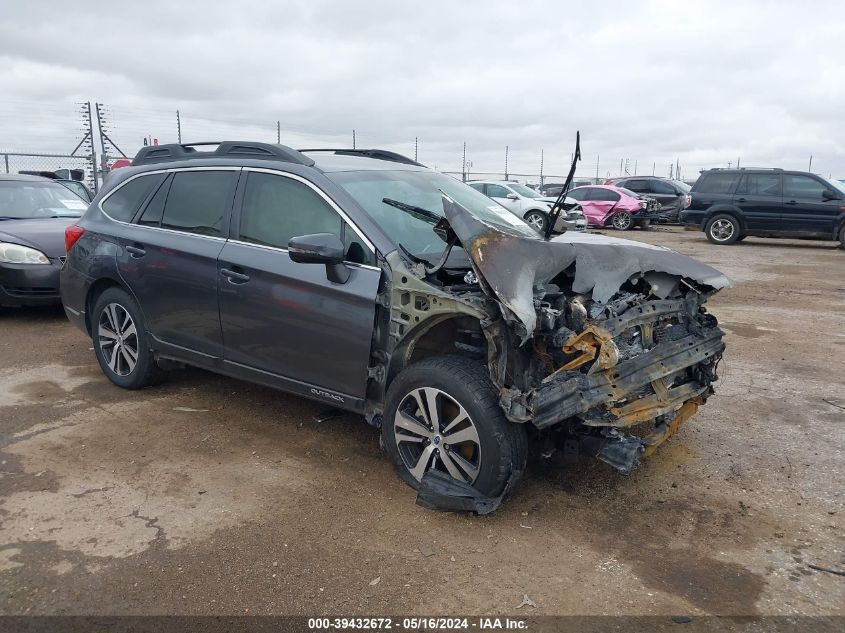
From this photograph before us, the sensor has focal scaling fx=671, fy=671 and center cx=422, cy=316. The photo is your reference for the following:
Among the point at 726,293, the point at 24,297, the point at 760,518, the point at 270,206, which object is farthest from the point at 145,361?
the point at 726,293

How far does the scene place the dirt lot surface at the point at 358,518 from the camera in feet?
9.11

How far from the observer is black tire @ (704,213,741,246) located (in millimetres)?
16359

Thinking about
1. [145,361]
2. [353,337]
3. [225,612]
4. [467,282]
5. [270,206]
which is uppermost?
[270,206]

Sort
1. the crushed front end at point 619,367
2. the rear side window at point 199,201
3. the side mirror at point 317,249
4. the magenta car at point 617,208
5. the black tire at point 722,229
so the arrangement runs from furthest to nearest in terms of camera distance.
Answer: the magenta car at point 617,208 → the black tire at point 722,229 → the rear side window at point 199,201 → the side mirror at point 317,249 → the crushed front end at point 619,367

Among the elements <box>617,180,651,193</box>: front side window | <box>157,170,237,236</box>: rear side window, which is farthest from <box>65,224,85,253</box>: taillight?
<box>617,180,651,193</box>: front side window

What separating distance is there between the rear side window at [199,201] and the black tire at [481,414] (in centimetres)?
180

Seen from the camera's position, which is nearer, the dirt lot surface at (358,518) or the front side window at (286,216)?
the dirt lot surface at (358,518)

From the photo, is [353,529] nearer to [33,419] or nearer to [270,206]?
[270,206]

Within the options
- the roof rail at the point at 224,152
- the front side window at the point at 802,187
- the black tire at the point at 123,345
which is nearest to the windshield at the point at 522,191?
the front side window at the point at 802,187

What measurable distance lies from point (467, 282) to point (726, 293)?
741 cm

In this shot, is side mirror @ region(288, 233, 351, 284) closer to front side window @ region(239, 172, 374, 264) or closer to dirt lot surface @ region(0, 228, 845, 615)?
front side window @ region(239, 172, 374, 264)

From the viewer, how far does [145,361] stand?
195 inches

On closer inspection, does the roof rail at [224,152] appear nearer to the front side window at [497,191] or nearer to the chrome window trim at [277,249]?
the chrome window trim at [277,249]

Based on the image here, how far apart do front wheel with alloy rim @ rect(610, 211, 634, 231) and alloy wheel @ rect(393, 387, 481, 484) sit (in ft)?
61.0
